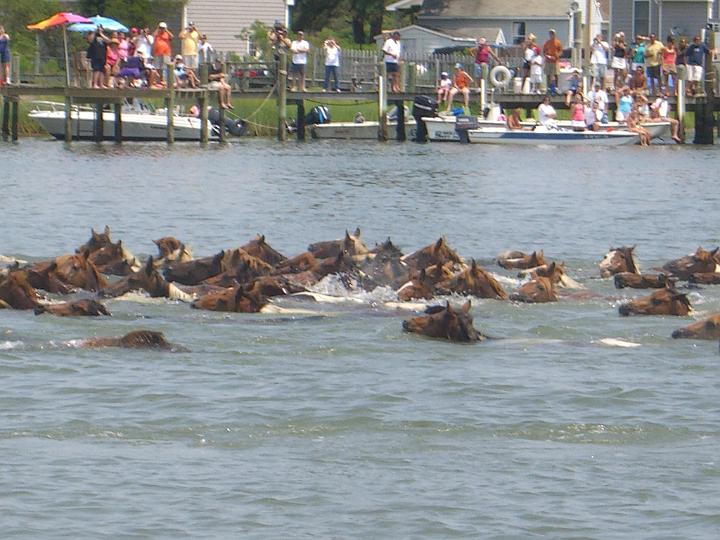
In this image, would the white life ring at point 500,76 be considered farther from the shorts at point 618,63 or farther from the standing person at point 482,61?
the shorts at point 618,63

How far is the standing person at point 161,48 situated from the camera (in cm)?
4925

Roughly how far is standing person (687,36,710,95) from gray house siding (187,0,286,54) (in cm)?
2144

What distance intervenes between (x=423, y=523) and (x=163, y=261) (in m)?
11.4

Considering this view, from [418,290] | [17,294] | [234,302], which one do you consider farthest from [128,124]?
[234,302]

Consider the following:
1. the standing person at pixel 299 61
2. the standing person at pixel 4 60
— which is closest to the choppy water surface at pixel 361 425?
the standing person at pixel 4 60

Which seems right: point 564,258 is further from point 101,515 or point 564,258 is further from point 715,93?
point 715,93

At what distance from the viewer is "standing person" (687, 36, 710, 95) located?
52344 mm

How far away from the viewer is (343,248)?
2189 centimetres

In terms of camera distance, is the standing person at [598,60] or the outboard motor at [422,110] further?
the outboard motor at [422,110]

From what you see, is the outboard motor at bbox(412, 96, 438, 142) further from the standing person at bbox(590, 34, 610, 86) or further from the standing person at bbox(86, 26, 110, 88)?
the standing person at bbox(86, 26, 110, 88)

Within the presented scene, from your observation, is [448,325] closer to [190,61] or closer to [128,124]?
[190,61]

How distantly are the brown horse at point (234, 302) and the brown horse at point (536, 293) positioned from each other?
9.43 ft

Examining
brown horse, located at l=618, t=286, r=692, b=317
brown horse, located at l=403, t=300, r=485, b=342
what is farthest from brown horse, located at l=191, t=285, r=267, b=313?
brown horse, located at l=618, t=286, r=692, b=317

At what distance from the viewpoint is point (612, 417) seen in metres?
14.2
